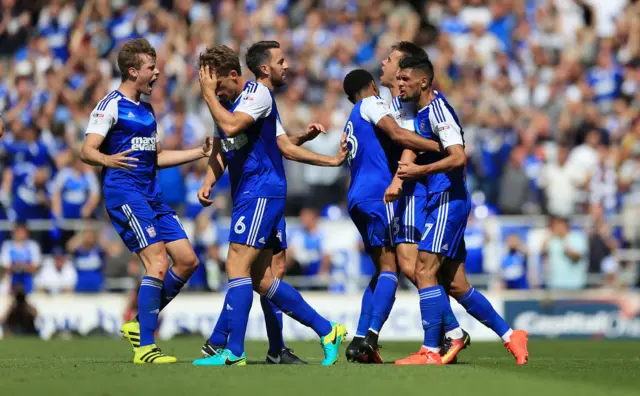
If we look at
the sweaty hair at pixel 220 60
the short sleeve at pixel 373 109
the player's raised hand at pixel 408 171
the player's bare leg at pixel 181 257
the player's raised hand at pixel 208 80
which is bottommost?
the player's bare leg at pixel 181 257

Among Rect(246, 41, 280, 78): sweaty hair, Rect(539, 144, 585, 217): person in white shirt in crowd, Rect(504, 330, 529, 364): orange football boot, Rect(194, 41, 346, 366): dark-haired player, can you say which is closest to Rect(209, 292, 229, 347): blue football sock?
Rect(194, 41, 346, 366): dark-haired player

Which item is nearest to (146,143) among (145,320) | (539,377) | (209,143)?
(209,143)

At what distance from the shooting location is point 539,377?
9344 millimetres

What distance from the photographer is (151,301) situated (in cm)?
1066

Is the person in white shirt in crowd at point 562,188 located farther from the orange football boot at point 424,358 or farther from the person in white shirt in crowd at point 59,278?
the orange football boot at point 424,358

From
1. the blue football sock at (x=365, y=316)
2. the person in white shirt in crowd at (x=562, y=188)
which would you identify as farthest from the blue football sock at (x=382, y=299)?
the person in white shirt in crowd at (x=562, y=188)

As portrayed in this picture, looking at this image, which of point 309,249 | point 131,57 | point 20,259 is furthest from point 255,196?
point 20,259

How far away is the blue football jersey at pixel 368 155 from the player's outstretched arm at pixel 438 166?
31.3 inches

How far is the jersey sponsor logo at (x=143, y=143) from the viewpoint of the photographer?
427 inches

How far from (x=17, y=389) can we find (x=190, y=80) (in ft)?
51.9

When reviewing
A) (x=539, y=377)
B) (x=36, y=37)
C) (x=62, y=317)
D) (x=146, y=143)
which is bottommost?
(x=62, y=317)

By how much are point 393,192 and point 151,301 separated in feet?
7.82

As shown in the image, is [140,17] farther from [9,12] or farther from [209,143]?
[209,143]

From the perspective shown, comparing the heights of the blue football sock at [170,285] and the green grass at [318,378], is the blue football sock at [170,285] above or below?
above
